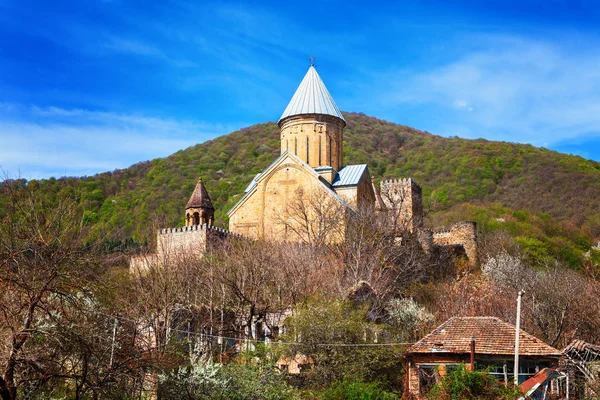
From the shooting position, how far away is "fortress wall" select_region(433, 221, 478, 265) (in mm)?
36594

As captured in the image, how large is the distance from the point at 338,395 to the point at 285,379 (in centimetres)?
256

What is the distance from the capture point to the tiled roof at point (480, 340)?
16.7m

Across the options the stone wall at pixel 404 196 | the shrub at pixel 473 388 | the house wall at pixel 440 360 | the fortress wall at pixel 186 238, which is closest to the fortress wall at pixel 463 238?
the stone wall at pixel 404 196

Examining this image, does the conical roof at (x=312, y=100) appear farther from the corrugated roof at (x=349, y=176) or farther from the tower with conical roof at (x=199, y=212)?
the tower with conical roof at (x=199, y=212)

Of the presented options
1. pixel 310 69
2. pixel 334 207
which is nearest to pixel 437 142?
pixel 310 69

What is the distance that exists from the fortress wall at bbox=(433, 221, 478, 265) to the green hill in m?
6.56

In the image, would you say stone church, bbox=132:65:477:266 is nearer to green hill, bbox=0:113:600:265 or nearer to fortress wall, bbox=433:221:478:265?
fortress wall, bbox=433:221:478:265

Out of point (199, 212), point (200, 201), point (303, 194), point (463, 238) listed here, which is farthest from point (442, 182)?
point (199, 212)

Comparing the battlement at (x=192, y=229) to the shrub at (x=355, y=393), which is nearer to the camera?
the shrub at (x=355, y=393)

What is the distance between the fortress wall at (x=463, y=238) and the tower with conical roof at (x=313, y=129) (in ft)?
26.8

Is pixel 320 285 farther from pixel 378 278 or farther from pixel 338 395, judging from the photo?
pixel 338 395

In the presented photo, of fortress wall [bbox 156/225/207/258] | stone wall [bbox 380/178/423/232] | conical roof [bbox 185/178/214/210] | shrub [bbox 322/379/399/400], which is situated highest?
stone wall [bbox 380/178/423/232]

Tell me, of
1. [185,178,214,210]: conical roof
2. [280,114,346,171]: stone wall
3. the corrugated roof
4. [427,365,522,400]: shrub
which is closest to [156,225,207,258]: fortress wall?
[185,178,214,210]: conical roof

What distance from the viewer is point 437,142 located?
72.2 metres
